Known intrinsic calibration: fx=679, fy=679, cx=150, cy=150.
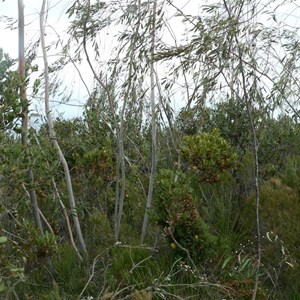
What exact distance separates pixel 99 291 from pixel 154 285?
0.54 metres

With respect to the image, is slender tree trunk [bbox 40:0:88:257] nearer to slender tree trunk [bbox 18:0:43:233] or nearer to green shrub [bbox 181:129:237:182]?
slender tree trunk [bbox 18:0:43:233]

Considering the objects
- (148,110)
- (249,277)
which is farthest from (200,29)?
(249,277)

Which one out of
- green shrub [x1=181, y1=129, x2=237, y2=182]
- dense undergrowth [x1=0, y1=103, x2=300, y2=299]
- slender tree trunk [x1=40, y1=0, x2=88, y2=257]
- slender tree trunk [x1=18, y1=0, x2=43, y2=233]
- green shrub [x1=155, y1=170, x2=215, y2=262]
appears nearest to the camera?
slender tree trunk [x1=18, y1=0, x2=43, y2=233]

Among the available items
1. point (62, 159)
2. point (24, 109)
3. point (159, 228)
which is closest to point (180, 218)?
point (159, 228)

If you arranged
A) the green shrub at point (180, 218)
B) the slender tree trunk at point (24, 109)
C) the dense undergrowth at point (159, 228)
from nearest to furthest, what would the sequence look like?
the slender tree trunk at point (24, 109) → the dense undergrowth at point (159, 228) → the green shrub at point (180, 218)

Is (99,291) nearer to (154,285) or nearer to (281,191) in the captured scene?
(154,285)

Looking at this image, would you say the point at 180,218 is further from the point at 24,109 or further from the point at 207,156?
the point at 24,109

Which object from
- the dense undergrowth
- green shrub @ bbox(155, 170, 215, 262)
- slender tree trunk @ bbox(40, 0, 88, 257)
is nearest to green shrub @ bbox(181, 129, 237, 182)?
the dense undergrowth

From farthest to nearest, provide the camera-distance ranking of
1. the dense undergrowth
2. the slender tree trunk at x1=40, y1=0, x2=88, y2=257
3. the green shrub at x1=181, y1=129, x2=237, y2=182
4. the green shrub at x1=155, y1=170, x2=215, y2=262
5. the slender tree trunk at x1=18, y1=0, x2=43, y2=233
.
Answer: the slender tree trunk at x1=40, y1=0, x2=88, y2=257, the green shrub at x1=181, y1=129, x2=237, y2=182, the green shrub at x1=155, y1=170, x2=215, y2=262, the dense undergrowth, the slender tree trunk at x1=18, y1=0, x2=43, y2=233

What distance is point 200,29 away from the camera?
5.16 meters

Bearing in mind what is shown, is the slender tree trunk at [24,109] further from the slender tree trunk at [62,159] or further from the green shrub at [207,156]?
the green shrub at [207,156]

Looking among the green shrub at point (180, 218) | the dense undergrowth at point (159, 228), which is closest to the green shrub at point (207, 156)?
the dense undergrowth at point (159, 228)

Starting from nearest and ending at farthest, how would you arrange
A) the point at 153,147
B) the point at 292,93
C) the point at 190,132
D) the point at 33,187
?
the point at 33,187, the point at 153,147, the point at 292,93, the point at 190,132

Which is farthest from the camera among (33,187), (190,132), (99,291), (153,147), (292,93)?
(190,132)
